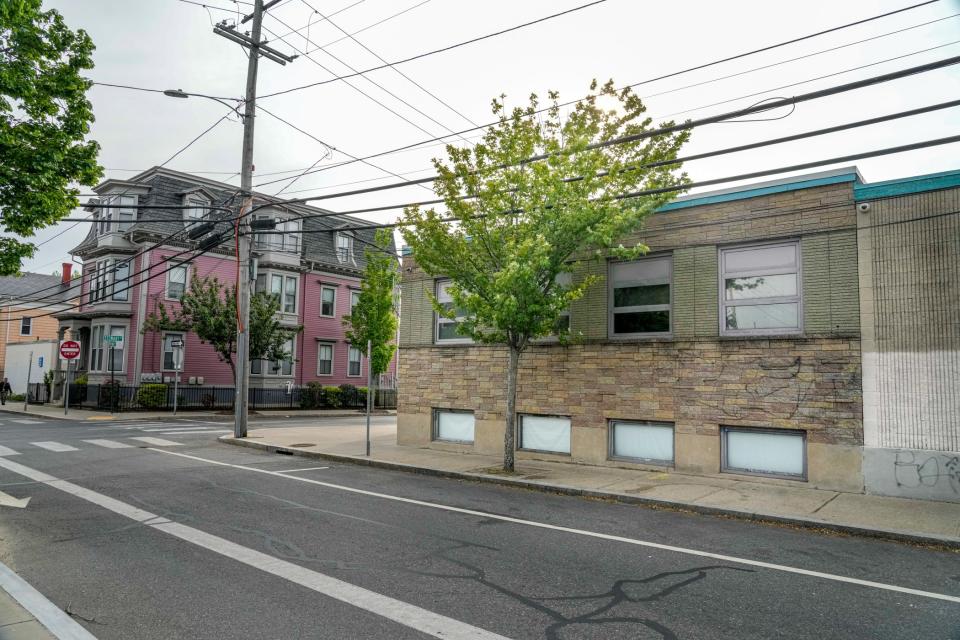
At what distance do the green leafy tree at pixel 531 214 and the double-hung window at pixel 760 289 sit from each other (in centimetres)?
196

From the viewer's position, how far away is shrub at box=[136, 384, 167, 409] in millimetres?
29672

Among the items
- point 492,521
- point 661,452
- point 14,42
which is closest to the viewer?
point 492,521

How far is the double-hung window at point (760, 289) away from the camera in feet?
37.5

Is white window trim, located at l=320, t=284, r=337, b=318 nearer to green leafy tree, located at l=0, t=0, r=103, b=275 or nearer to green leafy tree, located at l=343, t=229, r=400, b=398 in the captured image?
green leafy tree, located at l=343, t=229, r=400, b=398

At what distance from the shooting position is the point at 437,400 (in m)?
16.2

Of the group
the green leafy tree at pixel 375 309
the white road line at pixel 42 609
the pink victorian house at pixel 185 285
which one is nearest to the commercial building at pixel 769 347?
the white road line at pixel 42 609

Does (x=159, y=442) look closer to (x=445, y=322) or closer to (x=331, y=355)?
(x=445, y=322)

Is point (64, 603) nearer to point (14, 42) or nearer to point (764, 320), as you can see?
point (14, 42)

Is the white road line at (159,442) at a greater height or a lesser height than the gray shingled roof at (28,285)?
lesser

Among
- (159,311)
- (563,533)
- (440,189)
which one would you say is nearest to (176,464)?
(440,189)

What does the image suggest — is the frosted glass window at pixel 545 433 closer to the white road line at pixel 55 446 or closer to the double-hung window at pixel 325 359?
the white road line at pixel 55 446

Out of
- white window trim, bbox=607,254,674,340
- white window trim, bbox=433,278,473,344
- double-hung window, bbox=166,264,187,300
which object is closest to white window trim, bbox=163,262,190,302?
double-hung window, bbox=166,264,187,300

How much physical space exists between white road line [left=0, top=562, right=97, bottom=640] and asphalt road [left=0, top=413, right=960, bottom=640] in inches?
5.2

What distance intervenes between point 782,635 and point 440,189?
10.4 metres
